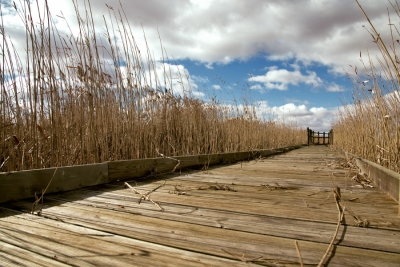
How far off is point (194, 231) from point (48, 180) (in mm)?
972

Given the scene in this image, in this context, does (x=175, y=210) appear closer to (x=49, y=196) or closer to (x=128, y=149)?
(x=49, y=196)

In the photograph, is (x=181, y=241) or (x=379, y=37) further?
(x=379, y=37)

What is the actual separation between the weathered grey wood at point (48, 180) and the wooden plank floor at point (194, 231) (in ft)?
0.18

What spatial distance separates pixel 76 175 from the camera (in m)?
1.63

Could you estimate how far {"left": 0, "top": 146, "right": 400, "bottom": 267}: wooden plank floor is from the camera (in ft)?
2.28

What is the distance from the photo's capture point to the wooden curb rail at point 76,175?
4.29ft

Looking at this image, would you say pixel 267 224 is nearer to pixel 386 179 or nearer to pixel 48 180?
pixel 386 179

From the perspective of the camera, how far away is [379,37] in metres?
1.38

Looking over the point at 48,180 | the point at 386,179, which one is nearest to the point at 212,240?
the point at 48,180

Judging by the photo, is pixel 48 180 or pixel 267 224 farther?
pixel 48 180

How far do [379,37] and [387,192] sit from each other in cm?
84

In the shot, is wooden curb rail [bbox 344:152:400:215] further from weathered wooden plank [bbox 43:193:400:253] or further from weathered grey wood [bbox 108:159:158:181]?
weathered grey wood [bbox 108:159:158:181]

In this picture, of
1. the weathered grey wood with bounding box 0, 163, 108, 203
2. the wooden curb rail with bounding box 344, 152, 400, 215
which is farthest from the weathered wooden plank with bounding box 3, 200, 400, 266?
the wooden curb rail with bounding box 344, 152, 400, 215

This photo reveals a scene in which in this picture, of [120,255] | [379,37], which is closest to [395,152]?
[379,37]
